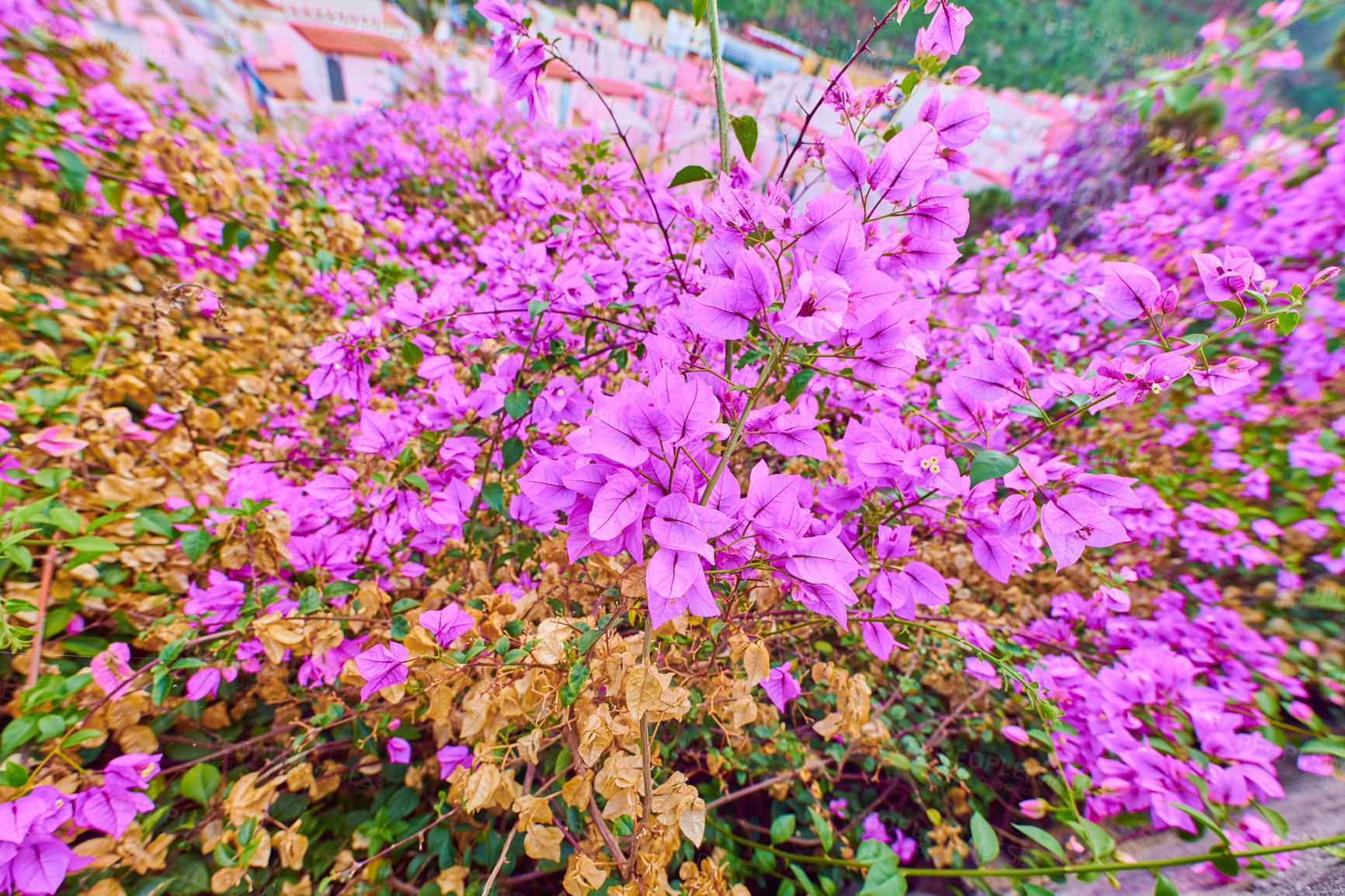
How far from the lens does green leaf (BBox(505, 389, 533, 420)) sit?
2.72 feet

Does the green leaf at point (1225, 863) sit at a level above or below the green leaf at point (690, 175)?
below

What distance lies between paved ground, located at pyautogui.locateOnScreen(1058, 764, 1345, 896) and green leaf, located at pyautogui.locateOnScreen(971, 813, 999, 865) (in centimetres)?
45

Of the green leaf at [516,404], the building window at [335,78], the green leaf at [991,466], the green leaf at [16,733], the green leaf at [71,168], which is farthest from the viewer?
the building window at [335,78]

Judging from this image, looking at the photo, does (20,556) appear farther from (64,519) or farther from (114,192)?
(114,192)

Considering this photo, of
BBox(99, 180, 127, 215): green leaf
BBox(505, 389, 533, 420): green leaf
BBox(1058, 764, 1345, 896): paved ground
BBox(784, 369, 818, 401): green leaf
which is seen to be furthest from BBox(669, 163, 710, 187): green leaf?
BBox(99, 180, 127, 215): green leaf

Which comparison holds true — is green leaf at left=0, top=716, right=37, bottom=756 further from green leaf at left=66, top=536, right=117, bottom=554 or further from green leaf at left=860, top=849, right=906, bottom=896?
green leaf at left=860, top=849, right=906, bottom=896

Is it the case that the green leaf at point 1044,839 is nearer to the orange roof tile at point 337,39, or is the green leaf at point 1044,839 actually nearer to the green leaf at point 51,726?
the green leaf at point 51,726

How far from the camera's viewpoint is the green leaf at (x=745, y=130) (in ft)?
2.14

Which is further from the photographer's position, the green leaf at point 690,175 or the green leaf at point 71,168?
the green leaf at point 71,168

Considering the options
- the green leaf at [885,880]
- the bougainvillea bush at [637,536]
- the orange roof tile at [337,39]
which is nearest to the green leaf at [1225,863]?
the bougainvillea bush at [637,536]

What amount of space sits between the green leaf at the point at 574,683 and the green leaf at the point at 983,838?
2.24ft

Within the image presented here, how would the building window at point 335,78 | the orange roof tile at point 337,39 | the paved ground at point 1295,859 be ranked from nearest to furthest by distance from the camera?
1. the paved ground at point 1295,859
2. the orange roof tile at point 337,39
3. the building window at point 335,78

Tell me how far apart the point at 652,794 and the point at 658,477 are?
448mm

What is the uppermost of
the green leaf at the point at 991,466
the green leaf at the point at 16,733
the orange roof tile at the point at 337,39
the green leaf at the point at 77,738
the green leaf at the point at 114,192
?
the orange roof tile at the point at 337,39
